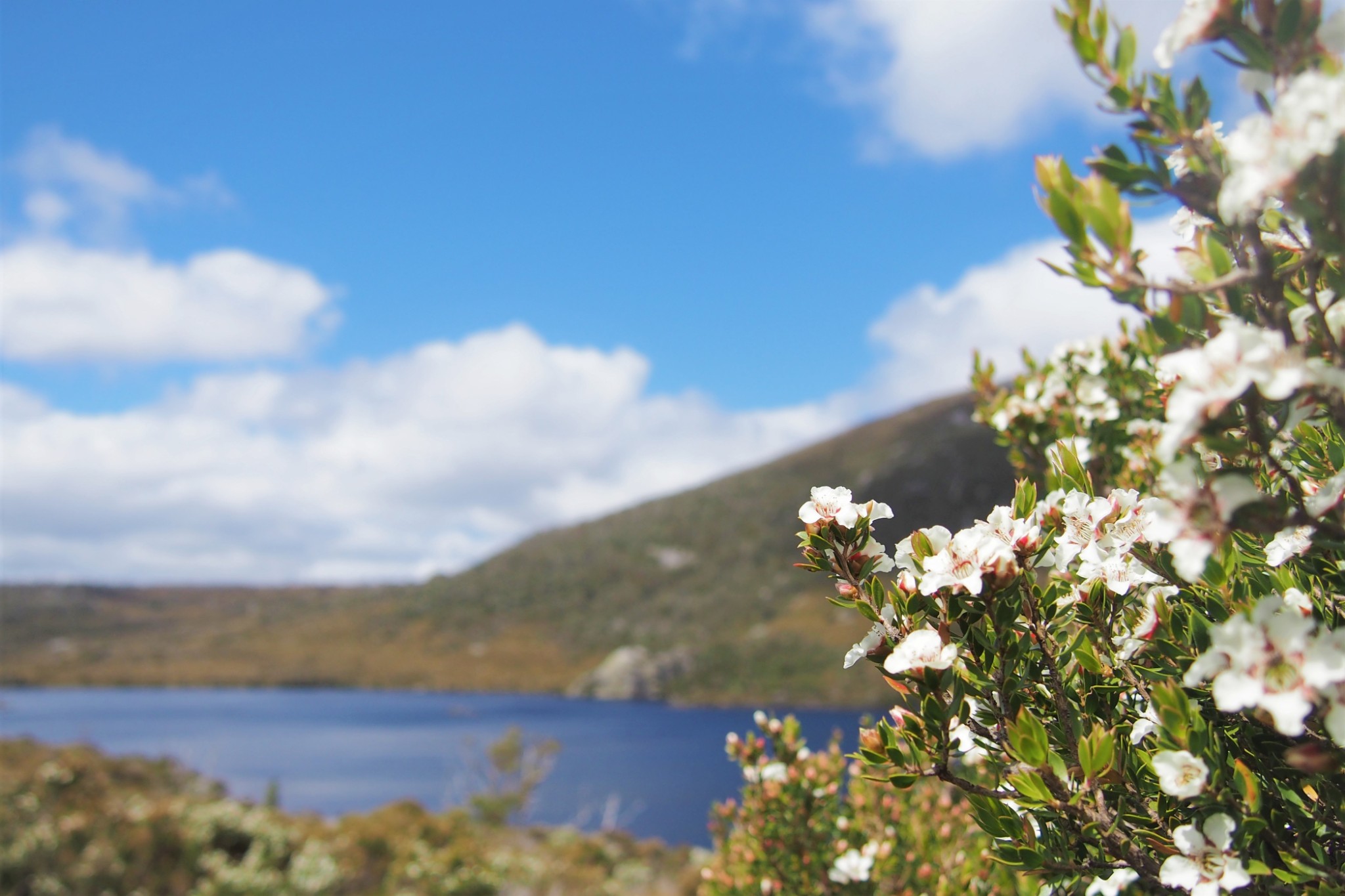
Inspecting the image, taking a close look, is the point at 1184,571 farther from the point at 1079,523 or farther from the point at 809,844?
the point at 809,844

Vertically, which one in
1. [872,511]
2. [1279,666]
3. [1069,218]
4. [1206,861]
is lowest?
[1206,861]

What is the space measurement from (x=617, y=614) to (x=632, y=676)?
12.3m

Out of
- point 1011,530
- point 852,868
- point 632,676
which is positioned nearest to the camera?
point 1011,530

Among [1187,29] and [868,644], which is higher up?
[1187,29]

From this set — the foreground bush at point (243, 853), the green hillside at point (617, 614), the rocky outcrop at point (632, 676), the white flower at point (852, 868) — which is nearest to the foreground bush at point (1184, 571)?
the white flower at point (852, 868)

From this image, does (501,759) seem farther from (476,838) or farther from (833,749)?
(833,749)

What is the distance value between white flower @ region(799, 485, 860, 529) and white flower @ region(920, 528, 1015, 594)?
0.58 feet

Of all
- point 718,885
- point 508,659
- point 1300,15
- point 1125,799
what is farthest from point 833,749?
point 508,659

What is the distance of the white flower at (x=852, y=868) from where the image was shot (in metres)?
2.82

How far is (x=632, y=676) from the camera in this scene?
186 feet

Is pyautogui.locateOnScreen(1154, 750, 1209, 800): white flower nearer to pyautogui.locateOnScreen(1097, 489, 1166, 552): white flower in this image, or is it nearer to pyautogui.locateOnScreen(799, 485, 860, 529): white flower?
pyautogui.locateOnScreen(1097, 489, 1166, 552): white flower

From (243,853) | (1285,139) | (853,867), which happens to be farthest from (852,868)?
(243,853)

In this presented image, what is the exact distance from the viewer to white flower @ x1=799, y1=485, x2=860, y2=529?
4.85 ft

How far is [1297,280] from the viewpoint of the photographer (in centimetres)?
141
